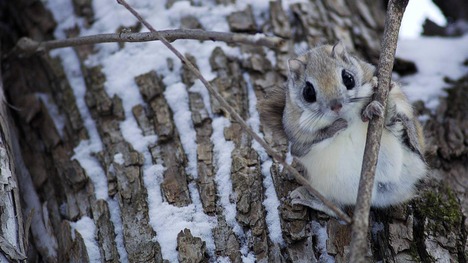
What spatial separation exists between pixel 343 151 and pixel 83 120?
1764 millimetres

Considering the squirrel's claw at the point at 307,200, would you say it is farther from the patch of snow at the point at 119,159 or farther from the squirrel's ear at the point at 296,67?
the patch of snow at the point at 119,159

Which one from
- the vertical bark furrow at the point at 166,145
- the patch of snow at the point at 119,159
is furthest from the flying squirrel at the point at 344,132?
the patch of snow at the point at 119,159

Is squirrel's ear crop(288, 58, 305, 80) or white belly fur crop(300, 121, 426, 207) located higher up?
squirrel's ear crop(288, 58, 305, 80)

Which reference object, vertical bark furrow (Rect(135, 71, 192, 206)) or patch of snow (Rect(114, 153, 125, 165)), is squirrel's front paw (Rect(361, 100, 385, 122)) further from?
patch of snow (Rect(114, 153, 125, 165))

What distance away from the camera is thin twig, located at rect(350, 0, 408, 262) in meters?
2.35

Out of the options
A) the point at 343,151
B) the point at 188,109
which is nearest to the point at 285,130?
the point at 343,151

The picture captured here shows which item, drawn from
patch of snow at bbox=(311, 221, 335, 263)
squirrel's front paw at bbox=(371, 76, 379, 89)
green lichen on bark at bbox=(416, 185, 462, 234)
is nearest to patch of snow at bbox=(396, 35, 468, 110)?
green lichen on bark at bbox=(416, 185, 462, 234)

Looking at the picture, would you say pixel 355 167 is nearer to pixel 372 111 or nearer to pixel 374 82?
pixel 372 111

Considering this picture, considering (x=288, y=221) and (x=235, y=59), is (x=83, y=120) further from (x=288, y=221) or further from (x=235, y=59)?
(x=288, y=221)

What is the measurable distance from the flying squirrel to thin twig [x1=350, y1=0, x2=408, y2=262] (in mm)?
73

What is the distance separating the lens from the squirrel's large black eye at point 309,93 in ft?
9.70

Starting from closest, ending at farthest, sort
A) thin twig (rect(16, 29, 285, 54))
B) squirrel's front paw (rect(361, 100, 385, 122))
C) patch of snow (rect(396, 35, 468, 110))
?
squirrel's front paw (rect(361, 100, 385, 122))
thin twig (rect(16, 29, 285, 54))
patch of snow (rect(396, 35, 468, 110))

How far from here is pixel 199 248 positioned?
2936 mm

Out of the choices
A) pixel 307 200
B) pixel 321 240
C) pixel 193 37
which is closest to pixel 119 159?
pixel 193 37
